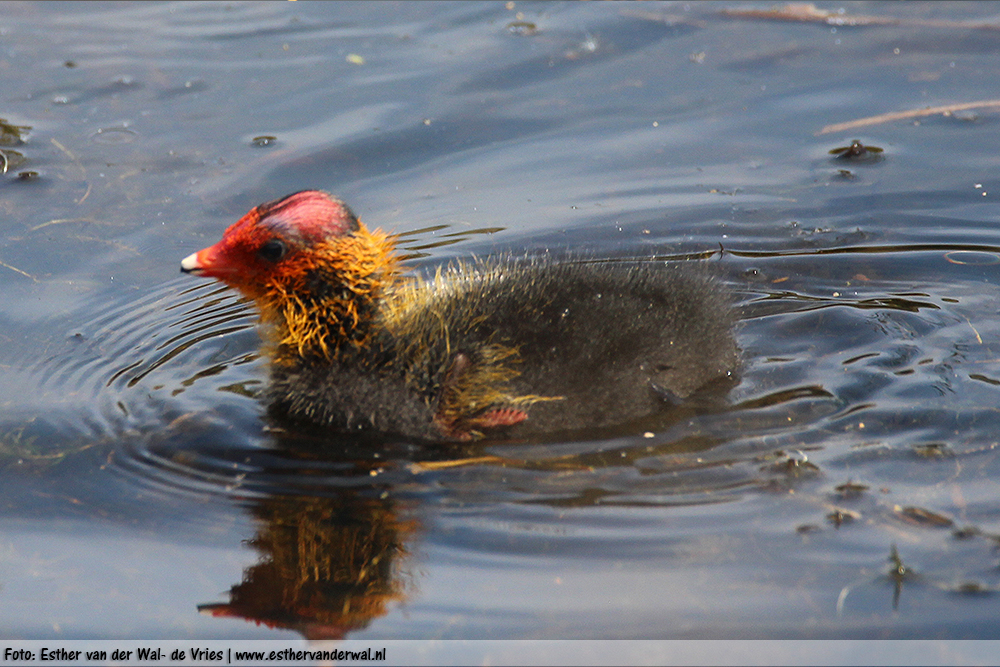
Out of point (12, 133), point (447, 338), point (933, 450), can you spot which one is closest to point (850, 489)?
point (933, 450)

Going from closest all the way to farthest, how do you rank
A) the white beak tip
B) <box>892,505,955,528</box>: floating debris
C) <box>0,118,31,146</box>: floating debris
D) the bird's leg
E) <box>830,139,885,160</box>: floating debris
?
<box>892,505,955,528</box>: floating debris → the bird's leg → the white beak tip → <box>830,139,885,160</box>: floating debris → <box>0,118,31,146</box>: floating debris

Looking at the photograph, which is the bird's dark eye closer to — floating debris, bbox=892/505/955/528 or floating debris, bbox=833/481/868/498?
floating debris, bbox=833/481/868/498

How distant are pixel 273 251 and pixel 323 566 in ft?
4.12

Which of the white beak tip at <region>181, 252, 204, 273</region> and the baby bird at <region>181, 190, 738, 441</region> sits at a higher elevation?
the white beak tip at <region>181, 252, 204, 273</region>

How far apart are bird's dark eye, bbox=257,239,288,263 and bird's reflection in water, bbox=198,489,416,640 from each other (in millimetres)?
932

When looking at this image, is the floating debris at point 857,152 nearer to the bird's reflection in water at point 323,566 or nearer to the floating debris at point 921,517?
the floating debris at point 921,517

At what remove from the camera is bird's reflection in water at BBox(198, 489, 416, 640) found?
3465mm

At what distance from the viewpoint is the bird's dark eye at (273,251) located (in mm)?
4168

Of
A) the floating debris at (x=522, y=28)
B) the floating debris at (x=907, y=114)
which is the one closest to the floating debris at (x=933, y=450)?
the floating debris at (x=907, y=114)

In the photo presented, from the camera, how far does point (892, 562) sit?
11.3ft

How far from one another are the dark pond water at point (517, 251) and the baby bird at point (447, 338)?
0.15m

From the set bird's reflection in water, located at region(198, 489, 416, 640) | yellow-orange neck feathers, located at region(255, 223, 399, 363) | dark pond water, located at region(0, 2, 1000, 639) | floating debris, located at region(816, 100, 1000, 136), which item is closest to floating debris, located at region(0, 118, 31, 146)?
dark pond water, located at region(0, 2, 1000, 639)

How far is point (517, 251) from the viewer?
5699 mm

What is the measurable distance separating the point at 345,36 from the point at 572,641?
570 centimetres
